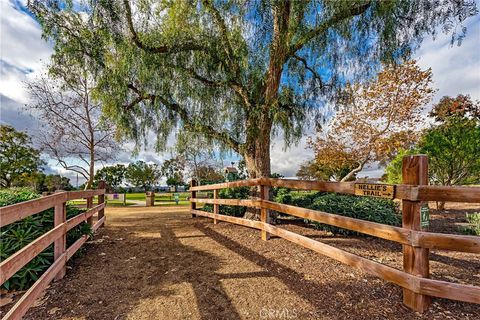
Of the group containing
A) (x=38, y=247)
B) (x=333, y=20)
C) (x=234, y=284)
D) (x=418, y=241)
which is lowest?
(x=234, y=284)

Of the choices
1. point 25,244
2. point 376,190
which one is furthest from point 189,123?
point 376,190

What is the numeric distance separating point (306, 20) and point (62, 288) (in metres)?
5.44

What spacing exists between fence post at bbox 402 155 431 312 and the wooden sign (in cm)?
15

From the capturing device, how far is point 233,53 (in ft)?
18.1

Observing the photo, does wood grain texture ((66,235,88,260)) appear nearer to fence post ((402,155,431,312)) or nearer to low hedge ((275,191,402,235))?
fence post ((402,155,431,312))

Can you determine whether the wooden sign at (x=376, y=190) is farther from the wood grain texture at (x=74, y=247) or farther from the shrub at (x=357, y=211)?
the wood grain texture at (x=74, y=247)

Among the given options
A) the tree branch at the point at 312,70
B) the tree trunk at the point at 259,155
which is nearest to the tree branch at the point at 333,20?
the tree branch at the point at 312,70

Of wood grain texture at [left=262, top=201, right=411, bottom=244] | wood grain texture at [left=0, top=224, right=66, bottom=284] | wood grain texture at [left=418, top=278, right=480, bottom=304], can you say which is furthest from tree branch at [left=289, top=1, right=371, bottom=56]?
wood grain texture at [left=0, top=224, right=66, bottom=284]

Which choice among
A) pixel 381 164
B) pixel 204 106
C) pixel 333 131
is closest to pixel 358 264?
pixel 204 106

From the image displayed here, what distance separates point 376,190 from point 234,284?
1.90 meters

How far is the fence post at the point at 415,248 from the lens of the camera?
7.54ft

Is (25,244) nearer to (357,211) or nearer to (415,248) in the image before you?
(415,248)

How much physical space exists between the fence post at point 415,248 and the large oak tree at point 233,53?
2.95 metres

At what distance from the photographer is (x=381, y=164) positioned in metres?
13.0
